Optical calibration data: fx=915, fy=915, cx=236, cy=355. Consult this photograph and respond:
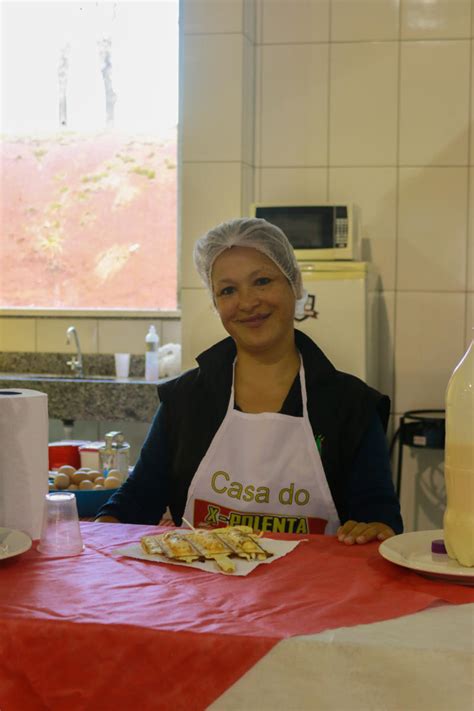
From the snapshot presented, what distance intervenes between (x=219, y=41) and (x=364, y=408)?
2.35 metres

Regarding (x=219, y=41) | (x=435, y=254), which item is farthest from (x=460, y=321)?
(x=219, y=41)

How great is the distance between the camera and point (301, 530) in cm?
201

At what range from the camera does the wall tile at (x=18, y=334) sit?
4.80 metres

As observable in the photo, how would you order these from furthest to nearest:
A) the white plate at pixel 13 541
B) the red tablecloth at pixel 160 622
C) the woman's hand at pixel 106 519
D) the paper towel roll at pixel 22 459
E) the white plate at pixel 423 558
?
the woman's hand at pixel 106 519
the paper towel roll at pixel 22 459
the white plate at pixel 13 541
the white plate at pixel 423 558
the red tablecloth at pixel 160 622

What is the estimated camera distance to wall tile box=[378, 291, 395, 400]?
407 cm

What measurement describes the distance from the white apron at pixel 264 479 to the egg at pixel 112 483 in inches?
7.0

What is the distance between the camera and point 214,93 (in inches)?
154

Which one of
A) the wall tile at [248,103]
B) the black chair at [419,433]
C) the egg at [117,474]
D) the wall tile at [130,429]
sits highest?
the wall tile at [248,103]

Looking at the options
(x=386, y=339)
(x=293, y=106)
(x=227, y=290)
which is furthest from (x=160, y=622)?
A: (x=293, y=106)

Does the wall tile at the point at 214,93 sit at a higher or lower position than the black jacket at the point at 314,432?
higher

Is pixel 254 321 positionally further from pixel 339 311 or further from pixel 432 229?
pixel 432 229

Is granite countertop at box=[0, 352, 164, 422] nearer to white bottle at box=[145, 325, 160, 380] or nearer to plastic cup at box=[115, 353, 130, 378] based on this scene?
white bottle at box=[145, 325, 160, 380]

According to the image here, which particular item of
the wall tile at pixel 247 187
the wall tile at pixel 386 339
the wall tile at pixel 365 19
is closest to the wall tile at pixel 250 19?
the wall tile at pixel 365 19

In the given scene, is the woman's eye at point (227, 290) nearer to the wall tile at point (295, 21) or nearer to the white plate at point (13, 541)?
the white plate at point (13, 541)
